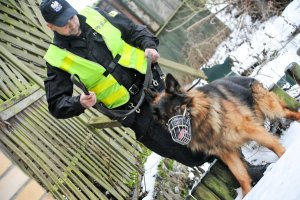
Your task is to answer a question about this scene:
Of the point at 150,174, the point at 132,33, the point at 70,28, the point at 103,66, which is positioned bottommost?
the point at 150,174

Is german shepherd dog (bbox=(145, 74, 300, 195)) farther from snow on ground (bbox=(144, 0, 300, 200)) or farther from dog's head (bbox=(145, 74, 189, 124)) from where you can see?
snow on ground (bbox=(144, 0, 300, 200))

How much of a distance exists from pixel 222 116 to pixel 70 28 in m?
1.47

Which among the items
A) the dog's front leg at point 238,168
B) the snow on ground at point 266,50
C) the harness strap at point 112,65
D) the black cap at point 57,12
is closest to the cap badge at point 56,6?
the black cap at point 57,12

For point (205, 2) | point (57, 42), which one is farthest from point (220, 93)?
point (205, 2)

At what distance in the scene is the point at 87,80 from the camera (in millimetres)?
3355

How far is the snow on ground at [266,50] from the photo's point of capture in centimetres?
338

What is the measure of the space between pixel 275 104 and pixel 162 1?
20.1 feet

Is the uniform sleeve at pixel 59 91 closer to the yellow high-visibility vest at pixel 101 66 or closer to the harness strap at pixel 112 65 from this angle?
the yellow high-visibility vest at pixel 101 66

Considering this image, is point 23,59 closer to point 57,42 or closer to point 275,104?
point 57,42

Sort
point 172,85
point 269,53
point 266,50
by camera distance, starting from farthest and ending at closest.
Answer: point 266,50 → point 269,53 → point 172,85

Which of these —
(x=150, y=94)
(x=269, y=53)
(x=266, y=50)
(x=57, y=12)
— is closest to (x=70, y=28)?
(x=57, y=12)

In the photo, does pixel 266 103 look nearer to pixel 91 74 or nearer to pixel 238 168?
pixel 238 168

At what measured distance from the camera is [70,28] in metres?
3.29

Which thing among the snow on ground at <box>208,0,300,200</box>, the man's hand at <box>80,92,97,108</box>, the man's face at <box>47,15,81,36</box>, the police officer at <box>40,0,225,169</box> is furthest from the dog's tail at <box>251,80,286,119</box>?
the man's face at <box>47,15,81,36</box>
